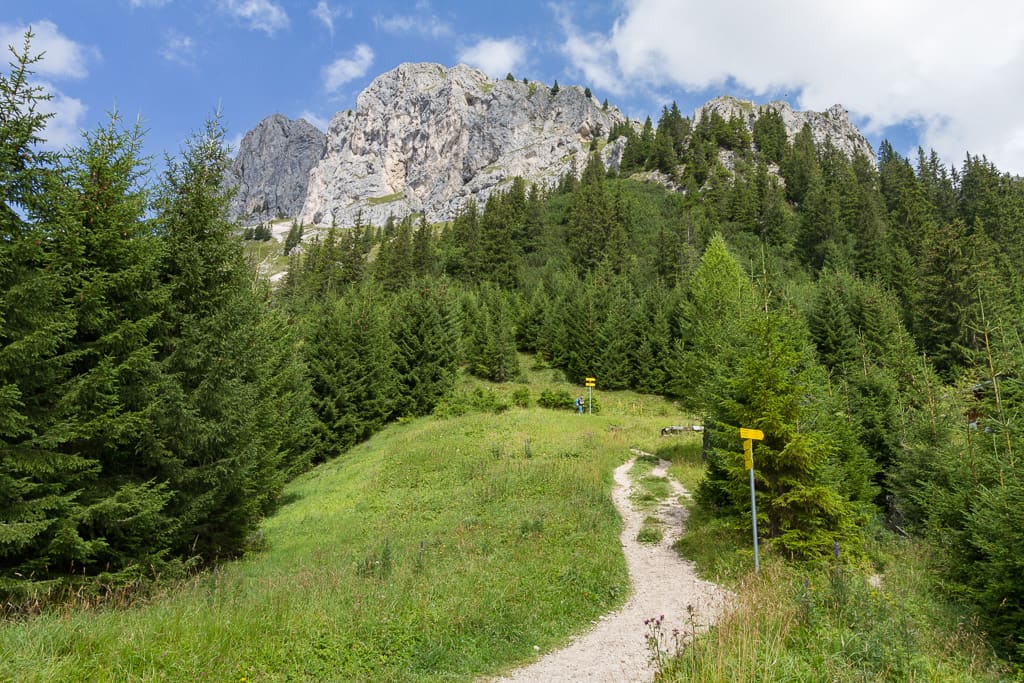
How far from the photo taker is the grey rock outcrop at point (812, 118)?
5620 inches

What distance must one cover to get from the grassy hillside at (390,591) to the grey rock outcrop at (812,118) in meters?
153

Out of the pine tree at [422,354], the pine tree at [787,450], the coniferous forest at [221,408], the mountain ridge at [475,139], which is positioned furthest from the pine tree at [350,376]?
the mountain ridge at [475,139]

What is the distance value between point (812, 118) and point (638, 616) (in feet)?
589

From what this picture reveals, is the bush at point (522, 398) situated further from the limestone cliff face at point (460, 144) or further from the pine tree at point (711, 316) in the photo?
the limestone cliff face at point (460, 144)

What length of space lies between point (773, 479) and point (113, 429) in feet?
42.4

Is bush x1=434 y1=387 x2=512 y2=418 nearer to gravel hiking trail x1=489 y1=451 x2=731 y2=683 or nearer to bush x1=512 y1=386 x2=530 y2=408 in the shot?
bush x1=512 y1=386 x2=530 y2=408

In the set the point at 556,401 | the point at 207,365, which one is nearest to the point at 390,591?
the point at 207,365

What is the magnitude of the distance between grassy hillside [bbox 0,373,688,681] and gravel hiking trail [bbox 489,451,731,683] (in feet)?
1.27

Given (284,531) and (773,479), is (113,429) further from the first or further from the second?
(773,479)

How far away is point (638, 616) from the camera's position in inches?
335

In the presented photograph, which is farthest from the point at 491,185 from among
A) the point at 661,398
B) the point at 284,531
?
the point at 284,531

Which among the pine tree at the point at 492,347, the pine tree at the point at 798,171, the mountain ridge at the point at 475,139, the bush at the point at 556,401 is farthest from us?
the mountain ridge at the point at 475,139

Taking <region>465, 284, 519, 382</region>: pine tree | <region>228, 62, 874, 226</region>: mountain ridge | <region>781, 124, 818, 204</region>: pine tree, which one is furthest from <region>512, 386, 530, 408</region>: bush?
<region>228, 62, 874, 226</region>: mountain ridge

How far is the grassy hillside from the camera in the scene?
5.36 meters
